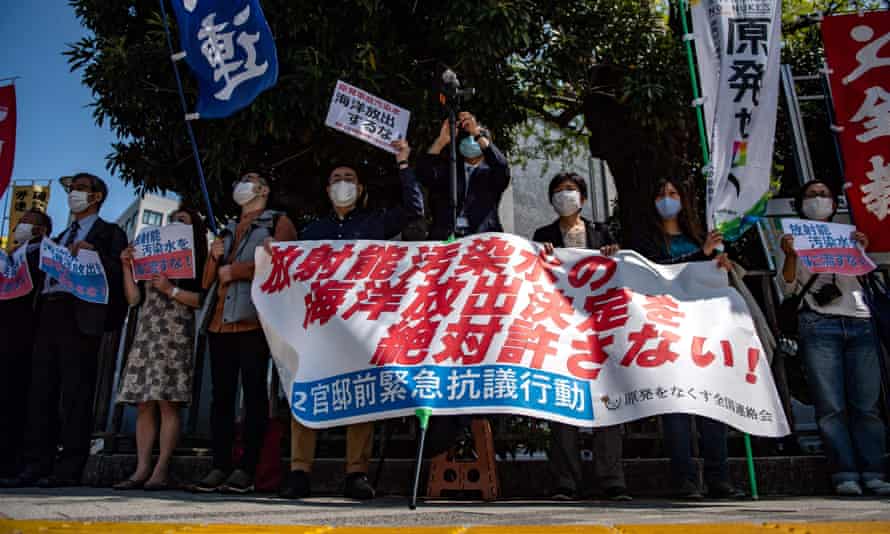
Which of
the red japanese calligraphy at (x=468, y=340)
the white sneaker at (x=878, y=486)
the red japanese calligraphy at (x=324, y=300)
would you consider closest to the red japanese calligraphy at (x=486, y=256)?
the red japanese calligraphy at (x=468, y=340)

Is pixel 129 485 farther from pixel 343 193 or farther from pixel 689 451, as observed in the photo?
pixel 689 451

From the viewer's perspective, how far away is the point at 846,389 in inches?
178

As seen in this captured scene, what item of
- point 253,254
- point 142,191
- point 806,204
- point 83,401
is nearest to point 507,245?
point 253,254

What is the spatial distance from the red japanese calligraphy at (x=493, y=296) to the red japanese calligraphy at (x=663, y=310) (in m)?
0.78

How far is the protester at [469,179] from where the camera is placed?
15.7 feet

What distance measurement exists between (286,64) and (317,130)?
698 mm

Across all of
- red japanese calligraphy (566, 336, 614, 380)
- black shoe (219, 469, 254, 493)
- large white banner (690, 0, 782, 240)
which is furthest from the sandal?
large white banner (690, 0, 782, 240)

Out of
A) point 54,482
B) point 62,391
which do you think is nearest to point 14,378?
point 62,391

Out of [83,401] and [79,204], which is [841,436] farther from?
[79,204]

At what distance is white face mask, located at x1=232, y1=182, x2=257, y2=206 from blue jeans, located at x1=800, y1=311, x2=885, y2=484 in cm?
393

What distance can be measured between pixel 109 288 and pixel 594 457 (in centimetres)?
362

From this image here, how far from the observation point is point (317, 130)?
693cm

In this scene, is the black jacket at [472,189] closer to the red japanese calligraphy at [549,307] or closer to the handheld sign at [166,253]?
the red japanese calligraphy at [549,307]

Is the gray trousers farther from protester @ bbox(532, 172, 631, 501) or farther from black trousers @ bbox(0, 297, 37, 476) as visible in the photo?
black trousers @ bbox(0, 297, 37, 476)
